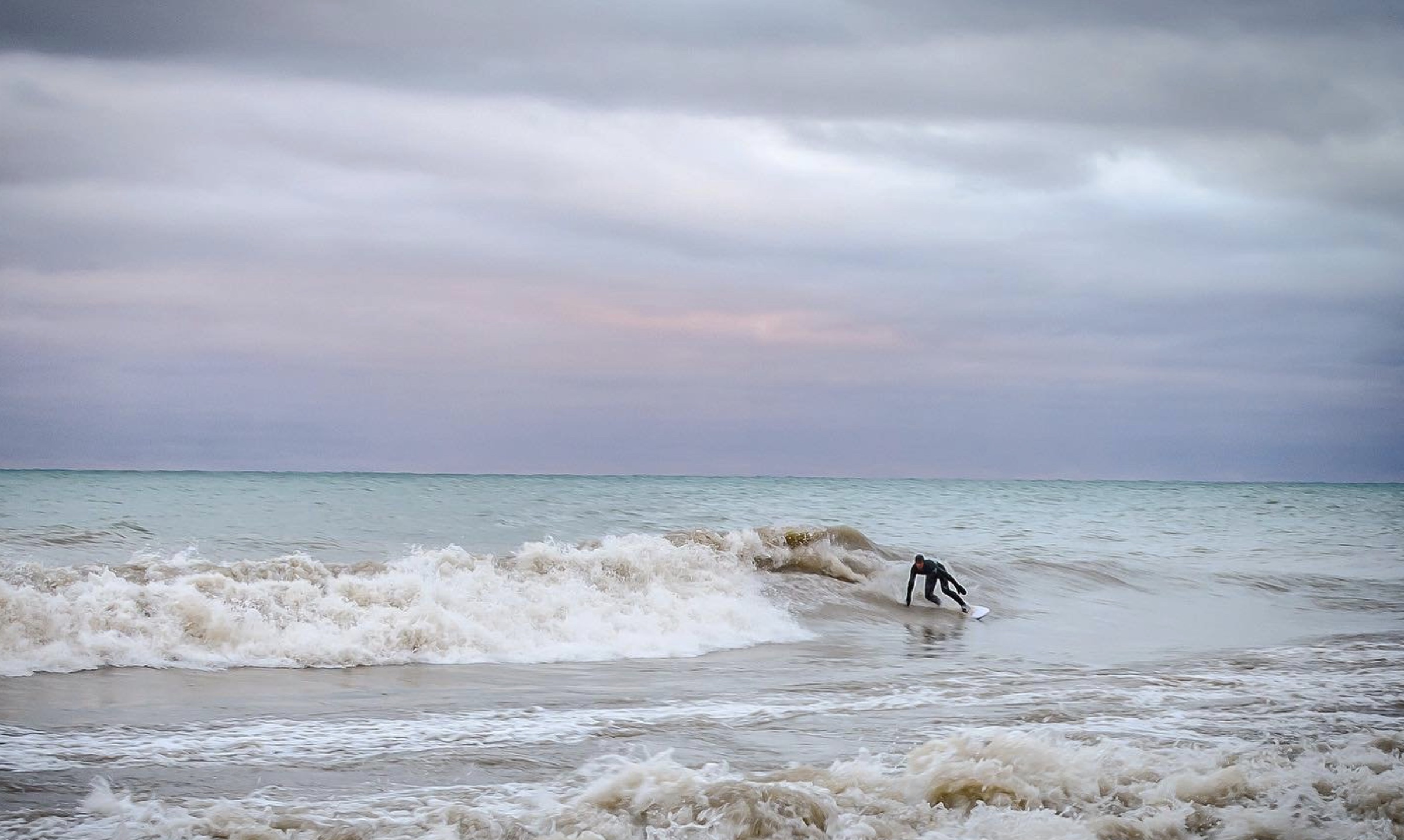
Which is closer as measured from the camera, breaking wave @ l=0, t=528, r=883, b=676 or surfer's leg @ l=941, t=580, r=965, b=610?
breaking wave @ l=0, t=528, r=883, b=676

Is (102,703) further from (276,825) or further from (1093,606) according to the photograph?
(1093,606)

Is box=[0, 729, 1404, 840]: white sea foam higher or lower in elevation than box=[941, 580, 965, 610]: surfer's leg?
higher

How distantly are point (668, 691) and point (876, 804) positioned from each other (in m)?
4.69

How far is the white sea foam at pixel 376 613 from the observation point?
1255 cm

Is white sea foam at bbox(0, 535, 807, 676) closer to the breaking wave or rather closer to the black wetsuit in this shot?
the breaking wave

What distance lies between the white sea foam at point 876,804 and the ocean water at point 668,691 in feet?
0.09

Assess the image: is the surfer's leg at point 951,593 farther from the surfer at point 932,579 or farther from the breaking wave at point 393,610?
the breaking wave at point 393,610

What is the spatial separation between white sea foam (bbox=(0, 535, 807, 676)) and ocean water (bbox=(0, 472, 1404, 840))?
5 centimetres

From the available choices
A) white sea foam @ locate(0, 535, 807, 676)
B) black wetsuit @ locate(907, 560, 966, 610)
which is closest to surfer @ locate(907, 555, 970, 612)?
black wetsuit @ locate(907, 560, 966, 610)

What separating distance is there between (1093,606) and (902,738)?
14179 millimetres

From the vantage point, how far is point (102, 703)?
10.0 metres

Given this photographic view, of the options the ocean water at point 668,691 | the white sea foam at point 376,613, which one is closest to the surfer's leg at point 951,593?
the ocean water at point 668,691

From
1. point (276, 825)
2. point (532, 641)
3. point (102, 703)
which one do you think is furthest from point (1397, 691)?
point (102, 703)

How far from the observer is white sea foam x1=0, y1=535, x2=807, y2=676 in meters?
12.5
